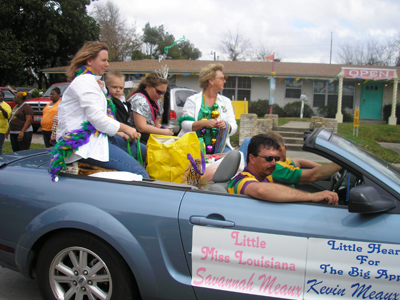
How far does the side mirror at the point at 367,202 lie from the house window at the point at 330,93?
21.2m

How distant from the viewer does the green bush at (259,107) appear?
69.6 ft

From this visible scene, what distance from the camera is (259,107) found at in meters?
21.3

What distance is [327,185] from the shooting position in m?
3.21

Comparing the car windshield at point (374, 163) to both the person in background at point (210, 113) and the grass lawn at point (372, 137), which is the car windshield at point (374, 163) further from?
the grass lawn at point (372, 137)

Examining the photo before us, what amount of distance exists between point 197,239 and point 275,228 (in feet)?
1.59

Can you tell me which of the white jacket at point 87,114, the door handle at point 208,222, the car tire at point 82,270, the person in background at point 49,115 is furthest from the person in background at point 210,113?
the person in background at point 49,115

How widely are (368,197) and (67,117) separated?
2.18 meters

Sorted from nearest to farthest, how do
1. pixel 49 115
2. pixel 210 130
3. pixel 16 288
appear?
pixel 16 288
pixel 210 130
pixel 49 115

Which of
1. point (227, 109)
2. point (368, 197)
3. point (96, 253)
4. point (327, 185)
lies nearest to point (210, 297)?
point (96, 253)

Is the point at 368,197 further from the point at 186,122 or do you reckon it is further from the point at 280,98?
the point at 280,98

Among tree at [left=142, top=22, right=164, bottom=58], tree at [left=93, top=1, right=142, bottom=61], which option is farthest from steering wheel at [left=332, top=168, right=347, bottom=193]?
tree at [left=142, top=22, right=164, bottom=58]

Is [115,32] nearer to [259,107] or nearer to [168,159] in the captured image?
[259,107]

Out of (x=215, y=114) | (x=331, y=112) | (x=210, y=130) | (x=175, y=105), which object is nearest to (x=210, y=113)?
(x=215, y=114)

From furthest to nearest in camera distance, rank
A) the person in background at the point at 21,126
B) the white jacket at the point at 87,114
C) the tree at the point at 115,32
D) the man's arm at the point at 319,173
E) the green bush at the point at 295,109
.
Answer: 1. the tree at the point at 115,32
2. the green bush at the point at 295,109
3. the person in background at the point at 21,126
4. the white jacket at the point at 87,114
5. the man's arm at the point at 319,173
